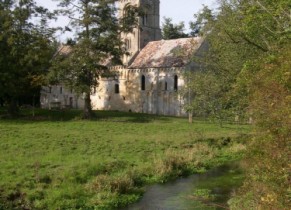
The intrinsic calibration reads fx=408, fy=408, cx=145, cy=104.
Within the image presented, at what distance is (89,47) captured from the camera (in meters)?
44.5

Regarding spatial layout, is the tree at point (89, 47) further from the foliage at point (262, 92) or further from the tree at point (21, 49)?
the foliage at point (262, 92)

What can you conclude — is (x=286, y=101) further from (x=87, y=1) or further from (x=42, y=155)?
(x=87, y=1)

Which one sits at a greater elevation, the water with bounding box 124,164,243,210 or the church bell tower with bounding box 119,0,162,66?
the church bell tower with bounding box 119,0,162,66

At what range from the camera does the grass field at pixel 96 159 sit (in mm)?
15711

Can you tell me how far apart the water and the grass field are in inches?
25.8

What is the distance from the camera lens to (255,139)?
1217 cm

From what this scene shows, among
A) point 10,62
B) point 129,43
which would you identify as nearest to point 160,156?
point 10,62

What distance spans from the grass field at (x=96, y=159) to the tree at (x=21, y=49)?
7.27 metres

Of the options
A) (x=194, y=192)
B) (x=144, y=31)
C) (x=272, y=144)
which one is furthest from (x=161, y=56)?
(x=272, y=144)

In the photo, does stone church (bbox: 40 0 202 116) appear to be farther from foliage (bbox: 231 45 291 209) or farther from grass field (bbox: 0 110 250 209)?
foliage (bbox: 231 45 291 209)

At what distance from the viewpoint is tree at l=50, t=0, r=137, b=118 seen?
44.1 m

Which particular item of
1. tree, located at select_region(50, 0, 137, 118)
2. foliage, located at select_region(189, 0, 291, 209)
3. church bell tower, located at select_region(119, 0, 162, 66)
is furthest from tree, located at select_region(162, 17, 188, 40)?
foliage, located at select_region(189, 0, 291, 209)

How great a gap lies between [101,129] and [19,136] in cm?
840

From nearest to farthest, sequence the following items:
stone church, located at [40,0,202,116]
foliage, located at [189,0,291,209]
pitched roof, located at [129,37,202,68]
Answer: foliage, located at [189,0,291,209]
stone church, located at [40,0,202,116]
pitched roof, located at [129,37,202,68]
